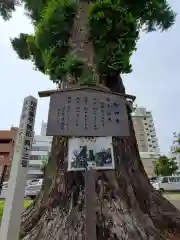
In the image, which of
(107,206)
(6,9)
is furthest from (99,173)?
(6,9)

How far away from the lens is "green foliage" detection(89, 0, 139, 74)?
4133 millimetres

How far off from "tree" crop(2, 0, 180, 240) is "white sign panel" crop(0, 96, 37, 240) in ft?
2.66

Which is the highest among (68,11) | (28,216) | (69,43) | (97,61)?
(68,11)

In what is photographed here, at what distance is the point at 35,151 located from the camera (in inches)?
1815

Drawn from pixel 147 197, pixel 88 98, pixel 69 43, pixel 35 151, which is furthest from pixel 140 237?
pixel 35 151

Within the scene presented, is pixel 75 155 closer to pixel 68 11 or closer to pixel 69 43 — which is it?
pixel 69 43

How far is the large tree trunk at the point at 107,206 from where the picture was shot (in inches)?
110

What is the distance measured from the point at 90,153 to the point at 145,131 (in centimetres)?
5578

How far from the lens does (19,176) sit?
240cm

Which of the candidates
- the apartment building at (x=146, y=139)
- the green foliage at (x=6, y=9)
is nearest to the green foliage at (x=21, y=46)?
the green foliage at (x=6, y=9)

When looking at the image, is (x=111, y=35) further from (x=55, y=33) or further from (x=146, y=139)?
(x=146, y=139)

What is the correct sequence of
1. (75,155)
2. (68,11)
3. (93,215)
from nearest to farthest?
(93,215)
(75,155)
(68,11)

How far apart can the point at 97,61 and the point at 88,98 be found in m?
1.66

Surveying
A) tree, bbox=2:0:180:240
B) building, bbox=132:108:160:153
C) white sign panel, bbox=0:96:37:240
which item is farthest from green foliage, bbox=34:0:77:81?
building, bbox=132:108:160:153
